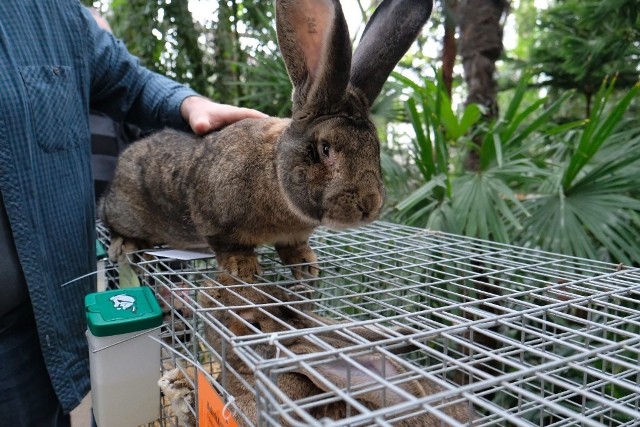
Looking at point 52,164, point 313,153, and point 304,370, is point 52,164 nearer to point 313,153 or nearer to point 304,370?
point 313,153

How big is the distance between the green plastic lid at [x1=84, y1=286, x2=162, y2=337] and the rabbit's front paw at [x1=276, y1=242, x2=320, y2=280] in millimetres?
453

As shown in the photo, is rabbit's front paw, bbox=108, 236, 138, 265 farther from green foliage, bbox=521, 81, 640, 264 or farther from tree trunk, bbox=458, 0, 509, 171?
tree trunk, bbox=458, 0, 509, 171

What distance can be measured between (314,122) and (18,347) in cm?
118

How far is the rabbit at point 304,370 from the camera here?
0.93m

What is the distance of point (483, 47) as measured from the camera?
345cm

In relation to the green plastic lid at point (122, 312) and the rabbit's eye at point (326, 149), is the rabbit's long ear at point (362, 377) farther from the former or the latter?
the rabbit's eye at point (326, 149)

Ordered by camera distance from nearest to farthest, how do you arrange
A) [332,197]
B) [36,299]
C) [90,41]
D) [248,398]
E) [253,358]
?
[253,358] → [248,398] → [332,197] → [36,299] → [90,41]

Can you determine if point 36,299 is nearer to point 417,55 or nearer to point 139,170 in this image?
point 139,170

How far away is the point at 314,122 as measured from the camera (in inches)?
57.0

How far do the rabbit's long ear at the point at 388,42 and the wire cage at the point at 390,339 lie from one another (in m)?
0.55

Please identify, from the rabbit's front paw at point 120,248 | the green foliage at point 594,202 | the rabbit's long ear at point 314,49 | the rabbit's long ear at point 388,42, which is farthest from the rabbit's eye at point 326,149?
the green foliage at point 594,202

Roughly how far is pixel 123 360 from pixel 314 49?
96cm

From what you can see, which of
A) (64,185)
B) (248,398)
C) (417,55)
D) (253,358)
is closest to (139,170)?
(64,185)

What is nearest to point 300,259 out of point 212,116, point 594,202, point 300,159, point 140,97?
point 300,159
